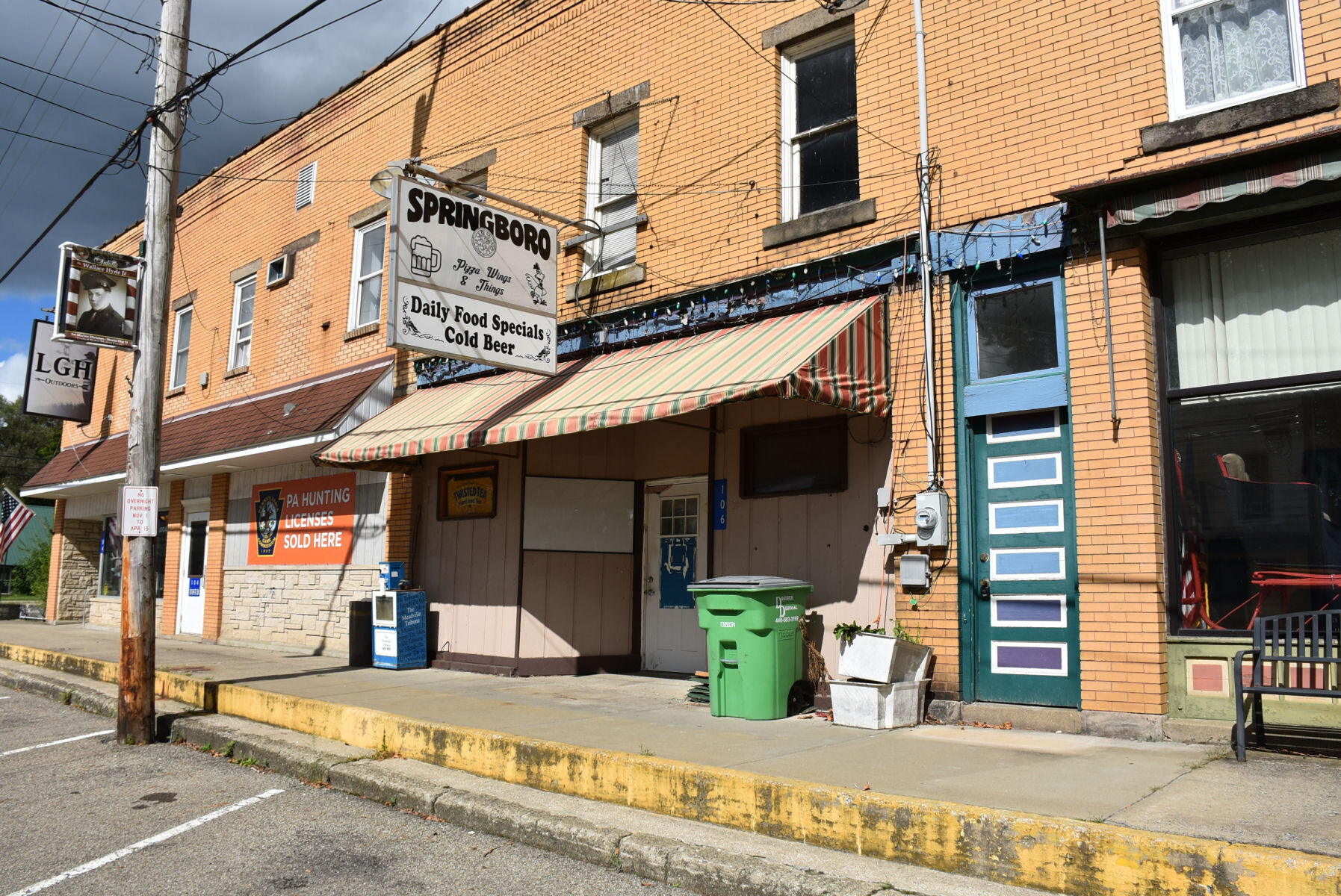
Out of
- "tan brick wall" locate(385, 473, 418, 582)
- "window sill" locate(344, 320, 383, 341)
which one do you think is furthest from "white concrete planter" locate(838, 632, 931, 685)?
"window sill" locate(344, 320, 383, 341)

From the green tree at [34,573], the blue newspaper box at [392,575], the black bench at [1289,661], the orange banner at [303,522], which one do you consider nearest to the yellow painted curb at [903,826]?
the black bench at [1289,661]

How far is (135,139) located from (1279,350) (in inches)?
471

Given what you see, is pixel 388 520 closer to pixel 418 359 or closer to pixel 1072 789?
pixel 418 359

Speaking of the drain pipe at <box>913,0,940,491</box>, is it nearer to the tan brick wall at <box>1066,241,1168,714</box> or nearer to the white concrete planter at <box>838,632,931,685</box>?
the tan brick wall at <box>1066,241,1168,714</box>

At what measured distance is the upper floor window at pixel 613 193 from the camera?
10.7 meters

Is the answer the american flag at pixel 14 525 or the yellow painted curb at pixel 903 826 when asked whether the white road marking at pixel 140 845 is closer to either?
the yellow painted curb at pixel 903 826

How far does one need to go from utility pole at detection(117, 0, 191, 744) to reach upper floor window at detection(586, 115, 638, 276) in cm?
427

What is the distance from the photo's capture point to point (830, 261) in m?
8.45

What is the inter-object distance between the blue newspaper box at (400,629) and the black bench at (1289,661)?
8.70 meters

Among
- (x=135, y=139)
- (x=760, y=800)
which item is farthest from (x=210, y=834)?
(x=135, y=139)

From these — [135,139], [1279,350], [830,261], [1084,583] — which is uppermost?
[135,139]

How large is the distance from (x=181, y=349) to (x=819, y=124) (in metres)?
14.4

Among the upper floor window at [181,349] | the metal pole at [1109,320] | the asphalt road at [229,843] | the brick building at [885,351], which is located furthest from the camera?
the upper floor window at [181,349]

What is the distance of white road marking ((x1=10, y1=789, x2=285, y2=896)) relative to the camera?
4.69 metres
